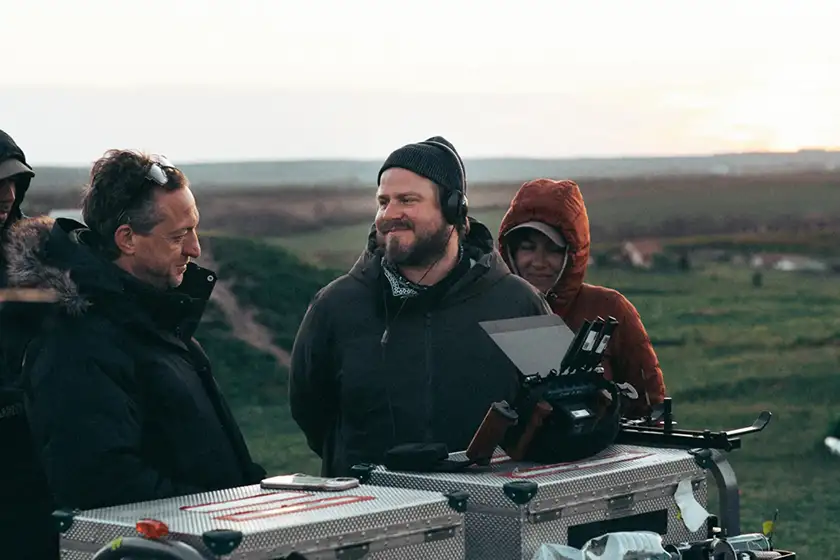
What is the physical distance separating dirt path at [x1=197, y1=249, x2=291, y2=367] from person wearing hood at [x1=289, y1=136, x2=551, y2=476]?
93.1 ft

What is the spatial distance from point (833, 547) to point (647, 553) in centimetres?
1175

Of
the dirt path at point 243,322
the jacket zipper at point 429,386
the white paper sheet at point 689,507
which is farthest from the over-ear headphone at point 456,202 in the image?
the dirt path at point 243,322

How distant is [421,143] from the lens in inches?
232

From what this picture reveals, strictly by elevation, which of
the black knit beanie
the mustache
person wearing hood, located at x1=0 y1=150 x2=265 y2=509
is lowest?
person wearing hood, located at x1=0 y1=150 x2=265 y2=509

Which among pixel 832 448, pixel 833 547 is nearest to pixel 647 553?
pixel 833 547

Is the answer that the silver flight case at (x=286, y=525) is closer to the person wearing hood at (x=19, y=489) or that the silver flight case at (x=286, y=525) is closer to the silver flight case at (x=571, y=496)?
the silver flight case at (x=571, y=496)

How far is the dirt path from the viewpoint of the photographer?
1427 inches

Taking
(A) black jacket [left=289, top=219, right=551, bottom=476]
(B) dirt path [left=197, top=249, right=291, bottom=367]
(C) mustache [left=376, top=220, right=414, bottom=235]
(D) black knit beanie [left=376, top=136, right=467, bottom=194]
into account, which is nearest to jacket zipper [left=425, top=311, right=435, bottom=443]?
(A) black jacket [left=289, top=219, right=551, bottom=476]

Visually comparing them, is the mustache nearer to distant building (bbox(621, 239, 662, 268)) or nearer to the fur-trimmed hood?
the fur-trimmed hood

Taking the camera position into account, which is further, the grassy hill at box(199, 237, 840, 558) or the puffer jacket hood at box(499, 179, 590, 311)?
the grassy hill at box(199, 237, 840, 558)

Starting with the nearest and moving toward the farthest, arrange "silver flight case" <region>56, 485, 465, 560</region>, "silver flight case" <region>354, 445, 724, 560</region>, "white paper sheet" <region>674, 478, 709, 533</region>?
"silver flight case" <region>56, 485, 465, 560</region>, "silver flight case" <region>354, 445, 724, 560</region>, "white paper sheet" <region>674, 478, 709, 533</region>

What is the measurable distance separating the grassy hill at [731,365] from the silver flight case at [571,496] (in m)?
10.3

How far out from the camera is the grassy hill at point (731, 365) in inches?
785

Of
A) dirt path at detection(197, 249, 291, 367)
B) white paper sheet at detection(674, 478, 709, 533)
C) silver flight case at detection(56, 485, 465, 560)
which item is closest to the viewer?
silver flight case at detection(56, 485, 465, 560)
